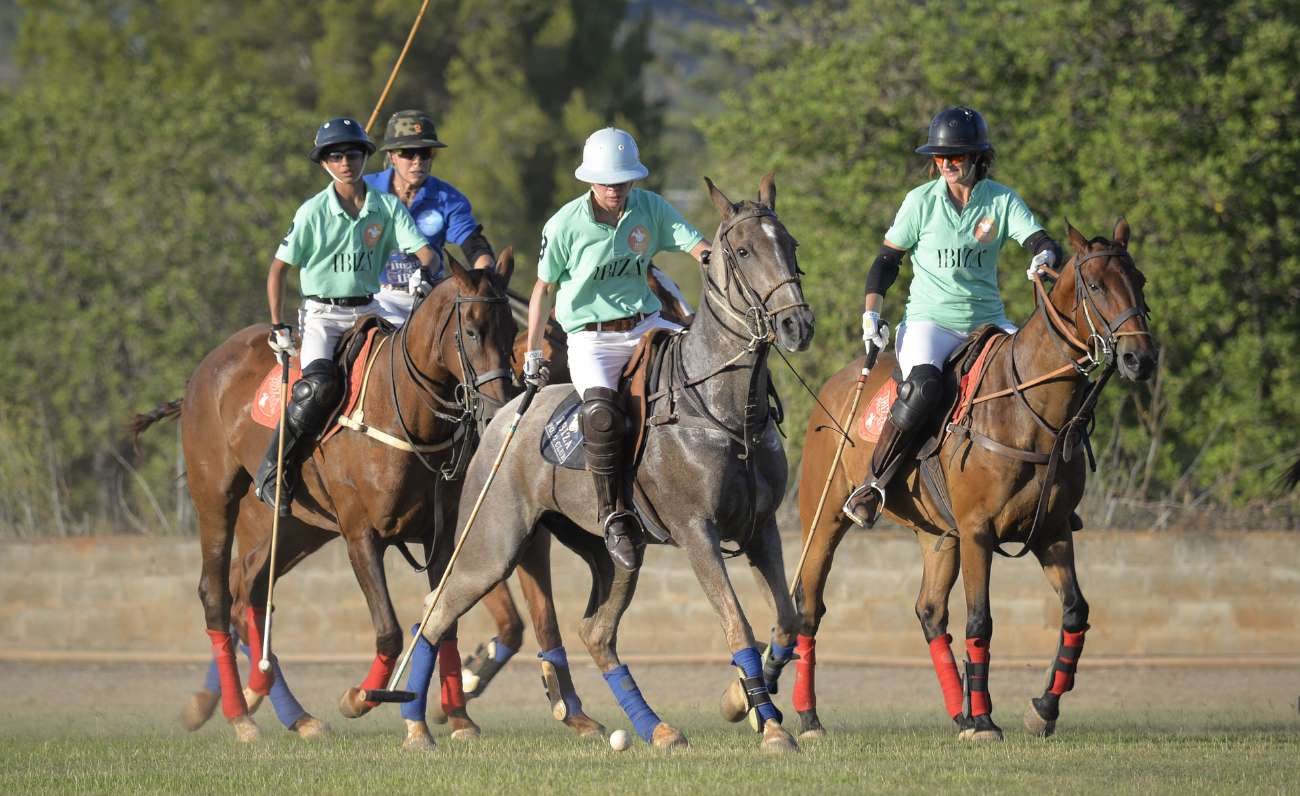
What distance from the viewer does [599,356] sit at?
985 cm

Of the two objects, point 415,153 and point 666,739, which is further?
point 415,153

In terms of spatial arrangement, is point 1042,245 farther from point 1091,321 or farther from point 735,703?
point 735,703

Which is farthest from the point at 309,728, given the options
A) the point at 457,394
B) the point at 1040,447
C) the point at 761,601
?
the point at 761,601

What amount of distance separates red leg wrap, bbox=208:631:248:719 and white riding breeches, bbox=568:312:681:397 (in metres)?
3.38

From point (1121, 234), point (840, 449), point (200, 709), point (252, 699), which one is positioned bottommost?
point (200, 709)

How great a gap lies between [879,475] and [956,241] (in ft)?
4.48

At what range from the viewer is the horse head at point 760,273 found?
344 inches

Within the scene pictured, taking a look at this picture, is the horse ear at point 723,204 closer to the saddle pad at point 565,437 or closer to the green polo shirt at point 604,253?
the green polo shirt at point 604,253

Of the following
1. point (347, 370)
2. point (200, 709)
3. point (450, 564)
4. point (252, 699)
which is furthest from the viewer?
point (200, 709)

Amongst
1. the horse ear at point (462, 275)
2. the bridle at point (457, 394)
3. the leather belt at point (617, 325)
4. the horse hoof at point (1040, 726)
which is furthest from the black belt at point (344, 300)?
the horse hoof at point (1040, 726)

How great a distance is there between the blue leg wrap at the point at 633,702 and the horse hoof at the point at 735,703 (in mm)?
361

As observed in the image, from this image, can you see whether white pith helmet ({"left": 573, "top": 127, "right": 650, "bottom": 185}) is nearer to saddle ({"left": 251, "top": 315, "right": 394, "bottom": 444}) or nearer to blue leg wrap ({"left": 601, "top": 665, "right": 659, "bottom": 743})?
saddle ({"left": 251, "top": 315, "right": 394, "bottom": 444})

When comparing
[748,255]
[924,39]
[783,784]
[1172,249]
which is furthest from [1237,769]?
[924,39]

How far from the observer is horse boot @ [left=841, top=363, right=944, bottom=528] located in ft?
33.8
